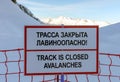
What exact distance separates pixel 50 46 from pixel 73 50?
1.22 feet

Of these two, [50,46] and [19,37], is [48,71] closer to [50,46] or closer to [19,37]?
[50,46]

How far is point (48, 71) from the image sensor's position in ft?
20.7

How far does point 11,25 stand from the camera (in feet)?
62.3

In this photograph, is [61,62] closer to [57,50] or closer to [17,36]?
[57,50]

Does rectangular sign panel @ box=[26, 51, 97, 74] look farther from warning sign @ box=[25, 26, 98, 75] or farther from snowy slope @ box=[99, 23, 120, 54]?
snowy slope @ box=[99, 23, 120, 54]

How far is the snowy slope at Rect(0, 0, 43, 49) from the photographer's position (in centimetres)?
1472

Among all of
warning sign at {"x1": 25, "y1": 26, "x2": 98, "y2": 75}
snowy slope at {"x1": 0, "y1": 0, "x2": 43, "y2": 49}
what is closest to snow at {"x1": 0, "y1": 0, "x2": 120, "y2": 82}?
snowy slope at {"x1": 0, "y1": 0, "x2": 43, "y2": 49}

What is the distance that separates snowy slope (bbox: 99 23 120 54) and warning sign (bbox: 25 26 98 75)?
7500 millimetres

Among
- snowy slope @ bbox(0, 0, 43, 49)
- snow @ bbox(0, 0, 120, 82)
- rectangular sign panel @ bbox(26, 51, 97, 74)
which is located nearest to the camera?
rectangular sign panel @ bbox(26, 51, 97, 74)

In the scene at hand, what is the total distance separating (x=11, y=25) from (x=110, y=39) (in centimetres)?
499

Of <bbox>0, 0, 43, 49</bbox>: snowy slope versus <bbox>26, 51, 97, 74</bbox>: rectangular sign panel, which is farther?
<bbox>0, 0, 43, 49</bbox>: snowy slope

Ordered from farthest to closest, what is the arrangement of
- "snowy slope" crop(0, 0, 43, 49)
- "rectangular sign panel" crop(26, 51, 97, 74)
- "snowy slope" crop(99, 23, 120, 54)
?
"snowy slope" crop(0, 0, 43, 49) → "snowy slope" crop(99, 23, 120, 54) → "rectangular sign panel" crop(26, 51, 97, 74)

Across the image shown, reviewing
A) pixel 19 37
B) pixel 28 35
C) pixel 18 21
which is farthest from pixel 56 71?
pixel 18 21

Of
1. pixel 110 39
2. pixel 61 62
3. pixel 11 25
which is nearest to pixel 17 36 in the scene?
pixel 11 25
